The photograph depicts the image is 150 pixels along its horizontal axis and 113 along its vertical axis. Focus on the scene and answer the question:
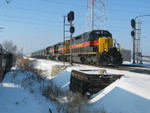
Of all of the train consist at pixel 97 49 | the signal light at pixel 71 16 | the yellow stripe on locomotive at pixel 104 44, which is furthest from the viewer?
the signal light at pixel 71 16

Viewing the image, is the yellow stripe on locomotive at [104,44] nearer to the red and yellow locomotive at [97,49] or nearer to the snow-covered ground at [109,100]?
the red and yellow locomotive at [97,49]

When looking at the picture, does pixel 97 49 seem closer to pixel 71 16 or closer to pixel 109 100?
pixel 71 16

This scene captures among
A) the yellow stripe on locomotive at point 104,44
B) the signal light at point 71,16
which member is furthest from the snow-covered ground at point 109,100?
the signal light at point 71,16

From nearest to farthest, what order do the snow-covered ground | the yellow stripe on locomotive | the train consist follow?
the snow-covered ground, the train consist, the yellow stripe on locomotive

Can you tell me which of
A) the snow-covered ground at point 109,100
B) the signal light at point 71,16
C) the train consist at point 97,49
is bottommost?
the snow-covered ground at point 109,100

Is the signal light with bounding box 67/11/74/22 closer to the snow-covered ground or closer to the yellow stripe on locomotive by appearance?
the yellow stripe on locomotive

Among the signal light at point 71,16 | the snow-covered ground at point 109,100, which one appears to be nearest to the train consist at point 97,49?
the signal light at point 71,16

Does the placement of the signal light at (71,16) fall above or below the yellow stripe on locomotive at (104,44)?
above

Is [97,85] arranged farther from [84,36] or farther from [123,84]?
[84,36]

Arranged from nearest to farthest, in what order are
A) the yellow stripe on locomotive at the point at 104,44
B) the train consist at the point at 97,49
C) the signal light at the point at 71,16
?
the train consist at the point at 97,49 → the yellow stripe on locomotive at the point at 104,44 → the signal light at the point at 71,16

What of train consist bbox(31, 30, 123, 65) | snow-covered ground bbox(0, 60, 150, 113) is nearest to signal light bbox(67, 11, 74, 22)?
train consist bbox(31, 30, 123, 65)

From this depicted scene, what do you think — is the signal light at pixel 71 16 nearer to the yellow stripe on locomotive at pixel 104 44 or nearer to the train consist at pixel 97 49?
the train consist at pixel 97 49

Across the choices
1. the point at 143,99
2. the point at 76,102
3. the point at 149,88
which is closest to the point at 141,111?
the point at 143,99

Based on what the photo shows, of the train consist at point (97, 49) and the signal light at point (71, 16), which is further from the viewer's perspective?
the signal light at point (71, 16)
